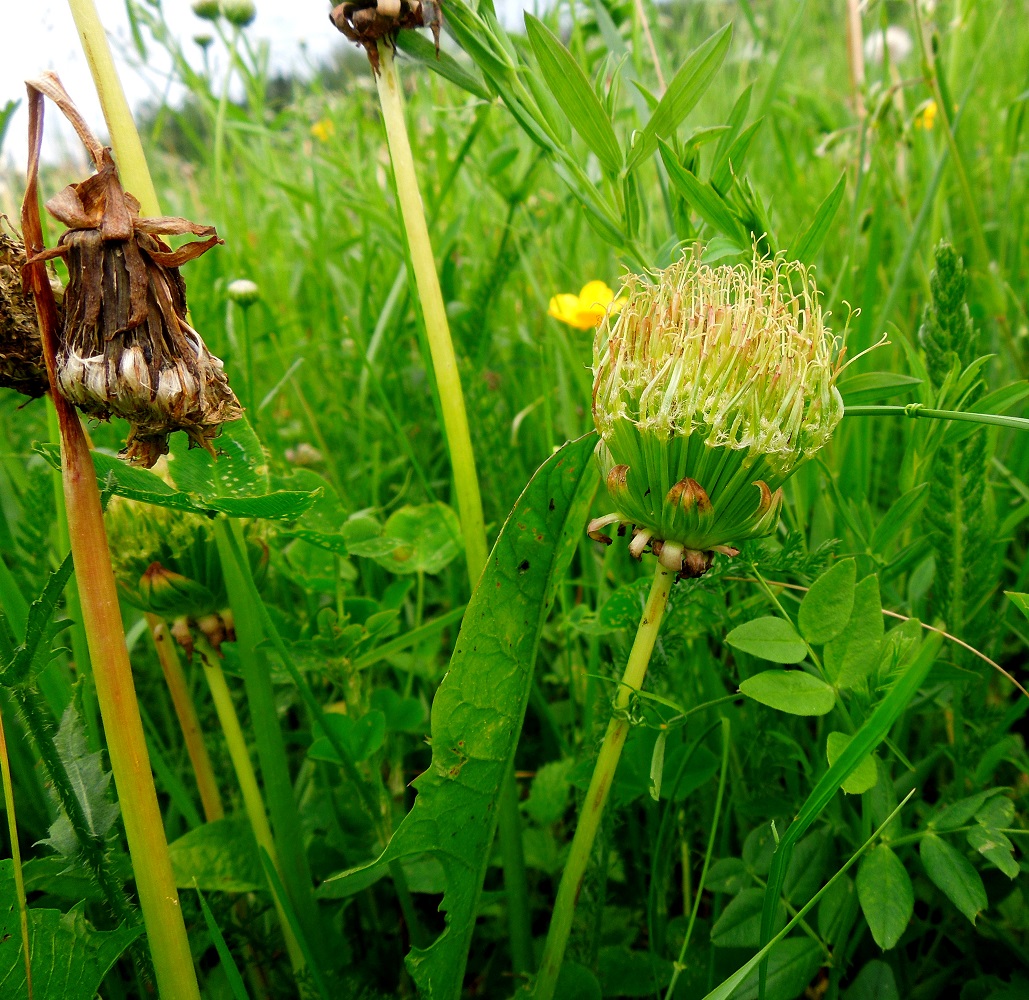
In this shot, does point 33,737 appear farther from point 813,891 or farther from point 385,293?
point 385,293

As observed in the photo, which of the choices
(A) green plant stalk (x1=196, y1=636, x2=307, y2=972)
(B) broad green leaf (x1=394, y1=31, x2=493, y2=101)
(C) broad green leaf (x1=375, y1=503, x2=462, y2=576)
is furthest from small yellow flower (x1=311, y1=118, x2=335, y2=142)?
(A) green plant stalk (x1=196, y1=636, x2=307, y2=972)


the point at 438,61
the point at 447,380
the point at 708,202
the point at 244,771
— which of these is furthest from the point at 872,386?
the point at 244,771

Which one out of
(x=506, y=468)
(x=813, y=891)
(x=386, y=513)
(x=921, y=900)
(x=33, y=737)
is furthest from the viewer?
(x=386, y=513)

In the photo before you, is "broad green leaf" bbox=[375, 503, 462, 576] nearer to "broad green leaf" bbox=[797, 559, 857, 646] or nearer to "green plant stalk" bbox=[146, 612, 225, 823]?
"green plant stalk" bbox=[146, 612, 225, 823]

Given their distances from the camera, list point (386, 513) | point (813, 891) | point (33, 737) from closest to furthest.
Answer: point (33, 737), point (813, 891), point (386, 513)

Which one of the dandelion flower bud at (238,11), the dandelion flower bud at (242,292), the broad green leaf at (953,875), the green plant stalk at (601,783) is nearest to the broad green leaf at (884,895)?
the broad green leaf at (953,875)

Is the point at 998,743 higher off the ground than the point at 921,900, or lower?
higher

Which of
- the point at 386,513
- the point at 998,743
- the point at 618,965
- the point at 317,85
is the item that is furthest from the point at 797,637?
the point at 317,85

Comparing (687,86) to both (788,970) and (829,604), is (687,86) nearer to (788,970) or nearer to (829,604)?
(829,604)
